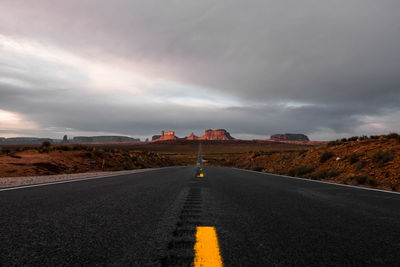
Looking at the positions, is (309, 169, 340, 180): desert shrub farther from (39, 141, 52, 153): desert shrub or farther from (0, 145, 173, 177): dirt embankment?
(39, 141, 52, 153): desert shrub

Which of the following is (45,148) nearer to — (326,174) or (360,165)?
(326,174)

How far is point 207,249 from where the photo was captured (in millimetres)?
2162

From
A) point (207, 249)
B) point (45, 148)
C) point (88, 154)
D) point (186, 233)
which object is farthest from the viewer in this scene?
point (88, 154)

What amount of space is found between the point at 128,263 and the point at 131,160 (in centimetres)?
3007

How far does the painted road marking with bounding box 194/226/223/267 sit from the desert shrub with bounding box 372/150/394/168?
12.9m

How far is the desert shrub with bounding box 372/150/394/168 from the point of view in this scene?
12312 mm

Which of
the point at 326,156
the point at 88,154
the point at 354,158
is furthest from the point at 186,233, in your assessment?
the point at 88,154

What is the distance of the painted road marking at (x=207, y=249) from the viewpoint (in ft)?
6.23

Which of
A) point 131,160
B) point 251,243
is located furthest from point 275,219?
point 131,160

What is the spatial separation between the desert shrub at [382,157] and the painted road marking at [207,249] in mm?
12920

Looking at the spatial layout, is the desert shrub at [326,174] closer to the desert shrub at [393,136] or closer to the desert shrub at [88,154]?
the desert shrub at [393,136]

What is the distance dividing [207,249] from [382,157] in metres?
13.9

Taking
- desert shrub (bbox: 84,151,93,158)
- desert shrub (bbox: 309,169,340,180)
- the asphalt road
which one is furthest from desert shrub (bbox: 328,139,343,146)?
desert shrub (bbox: 84,151,93,158)

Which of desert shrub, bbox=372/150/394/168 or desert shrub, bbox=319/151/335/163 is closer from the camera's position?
desert shrub, bbox=372/150/394/168
